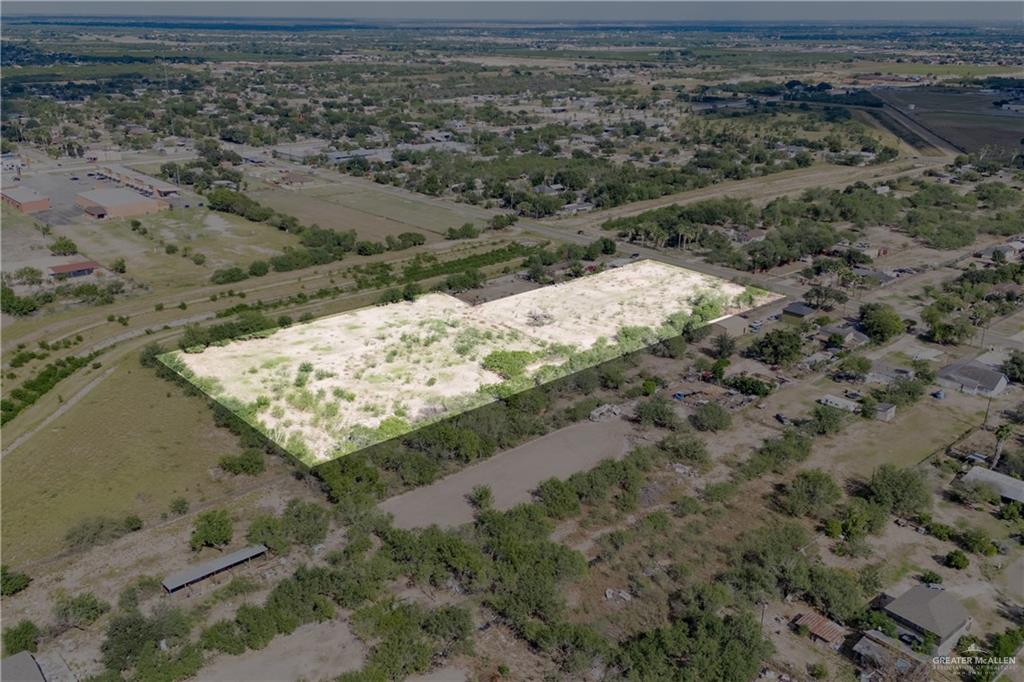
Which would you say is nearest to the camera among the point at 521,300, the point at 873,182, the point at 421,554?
the point at 421,554

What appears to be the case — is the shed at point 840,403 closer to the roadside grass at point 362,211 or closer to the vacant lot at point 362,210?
the roadside grass at point 362,211

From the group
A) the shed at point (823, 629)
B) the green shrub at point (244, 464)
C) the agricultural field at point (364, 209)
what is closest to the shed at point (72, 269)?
the agricultural field at point (364, 209)

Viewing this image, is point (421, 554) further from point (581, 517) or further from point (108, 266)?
point (108, 266)

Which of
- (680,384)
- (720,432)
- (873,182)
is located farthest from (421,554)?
(873,182)

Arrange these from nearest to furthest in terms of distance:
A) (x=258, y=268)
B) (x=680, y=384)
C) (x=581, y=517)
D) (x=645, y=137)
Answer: (x=581, y=517)
(x=680, y=384)
(x=258, y=268)
(x=645, y=137)

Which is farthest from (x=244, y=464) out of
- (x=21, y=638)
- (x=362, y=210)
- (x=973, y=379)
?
(x=362, y=210)

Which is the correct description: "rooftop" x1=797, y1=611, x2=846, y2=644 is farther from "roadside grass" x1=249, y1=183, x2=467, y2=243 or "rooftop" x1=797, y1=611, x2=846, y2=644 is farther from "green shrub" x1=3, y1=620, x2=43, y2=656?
"roadside grass" x1=249, y1=183, x2=467, y2=243

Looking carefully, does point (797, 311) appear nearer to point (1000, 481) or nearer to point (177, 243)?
point (1000, 481)

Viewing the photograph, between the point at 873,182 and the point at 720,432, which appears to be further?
the point at 873,182
